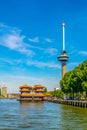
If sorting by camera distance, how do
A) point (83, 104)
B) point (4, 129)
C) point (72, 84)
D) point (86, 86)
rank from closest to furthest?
point (4, 129), point (86, 86), point (83, 104), point (72, 84)

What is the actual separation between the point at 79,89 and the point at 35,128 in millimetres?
73459

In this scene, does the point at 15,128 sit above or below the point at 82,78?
below

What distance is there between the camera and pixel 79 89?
116562 mm

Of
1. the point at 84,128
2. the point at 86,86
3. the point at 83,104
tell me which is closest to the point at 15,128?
the point at 84,128

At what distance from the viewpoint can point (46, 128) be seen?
4403cm

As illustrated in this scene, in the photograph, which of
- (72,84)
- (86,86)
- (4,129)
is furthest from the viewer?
(72,84)

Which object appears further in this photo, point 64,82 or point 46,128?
point 64,82

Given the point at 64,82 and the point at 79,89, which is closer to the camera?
the point at 79,89

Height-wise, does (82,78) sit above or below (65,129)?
above

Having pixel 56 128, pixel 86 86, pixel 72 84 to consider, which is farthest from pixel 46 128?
pixel 72 84

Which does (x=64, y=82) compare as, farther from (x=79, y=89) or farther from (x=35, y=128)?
(x=35, y=128)

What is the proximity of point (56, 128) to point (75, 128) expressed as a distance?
82.6 inches

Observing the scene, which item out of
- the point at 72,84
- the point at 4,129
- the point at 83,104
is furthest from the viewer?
the point at 72,84

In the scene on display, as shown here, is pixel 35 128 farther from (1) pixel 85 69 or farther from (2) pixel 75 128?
(1) pixel 85 69
